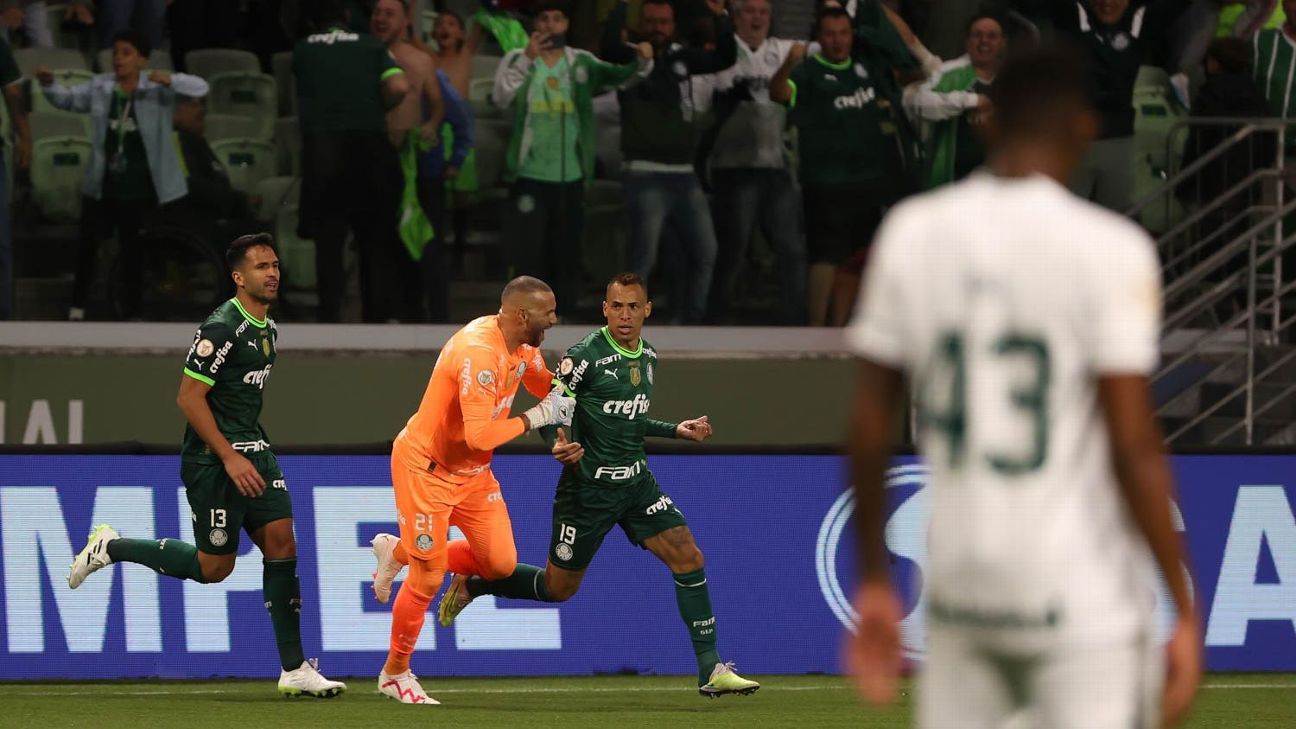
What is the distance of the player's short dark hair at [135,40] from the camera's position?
12.2 metres

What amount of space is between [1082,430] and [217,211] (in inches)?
384

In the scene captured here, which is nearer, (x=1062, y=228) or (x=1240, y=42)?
(x=1062, y=228)

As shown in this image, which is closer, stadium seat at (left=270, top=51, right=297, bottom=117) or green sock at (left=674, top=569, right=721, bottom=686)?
green sock at (left=674, top=569, right=721, bottom=686)

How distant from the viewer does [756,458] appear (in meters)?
10.4

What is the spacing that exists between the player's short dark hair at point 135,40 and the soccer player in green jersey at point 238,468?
3711 mm

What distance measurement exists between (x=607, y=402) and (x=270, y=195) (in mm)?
4131

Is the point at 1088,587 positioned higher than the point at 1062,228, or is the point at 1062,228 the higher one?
the point at 1062,228

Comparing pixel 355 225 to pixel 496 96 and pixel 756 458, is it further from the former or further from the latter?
pixel 756 458

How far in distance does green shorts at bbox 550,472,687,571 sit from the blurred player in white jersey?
581 cm

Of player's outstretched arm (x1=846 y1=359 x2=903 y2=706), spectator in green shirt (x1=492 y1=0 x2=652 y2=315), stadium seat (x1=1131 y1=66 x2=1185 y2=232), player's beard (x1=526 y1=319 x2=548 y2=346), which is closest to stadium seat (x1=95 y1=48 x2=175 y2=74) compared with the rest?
spectator in green shirt (x1=492 y1=0 x2=652 y2=315)

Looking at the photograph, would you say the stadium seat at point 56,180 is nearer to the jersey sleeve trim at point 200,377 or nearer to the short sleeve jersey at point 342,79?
the short sleeve jersey at point 342,79

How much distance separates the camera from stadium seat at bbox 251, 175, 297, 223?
12234 millimetres

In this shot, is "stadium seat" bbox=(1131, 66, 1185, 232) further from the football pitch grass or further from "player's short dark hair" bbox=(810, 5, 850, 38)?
the football pitch grass

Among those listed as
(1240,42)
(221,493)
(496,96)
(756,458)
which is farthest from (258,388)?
(1240,42)
